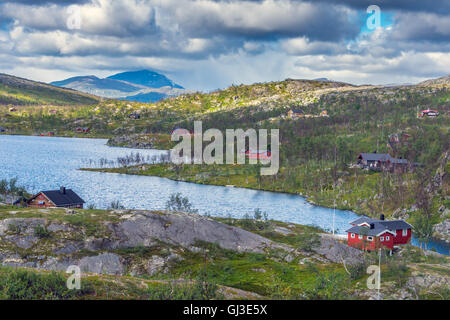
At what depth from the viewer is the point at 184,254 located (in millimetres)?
72125

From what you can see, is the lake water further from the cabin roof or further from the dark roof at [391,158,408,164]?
the dark roof at [391,158,408,164]

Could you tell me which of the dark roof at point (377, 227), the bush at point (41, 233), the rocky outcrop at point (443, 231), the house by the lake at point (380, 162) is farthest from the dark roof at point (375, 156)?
the bush at point (41, 233)

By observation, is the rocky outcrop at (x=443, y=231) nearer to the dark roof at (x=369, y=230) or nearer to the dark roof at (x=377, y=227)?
the dark roof at (x=377, y=227)

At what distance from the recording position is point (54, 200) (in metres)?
102

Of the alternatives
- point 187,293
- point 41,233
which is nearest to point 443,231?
point 41,233

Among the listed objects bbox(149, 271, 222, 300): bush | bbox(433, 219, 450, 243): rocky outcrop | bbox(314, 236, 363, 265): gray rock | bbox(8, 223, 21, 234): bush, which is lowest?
bbox(433, 219, 450, 243): rocky outcrop

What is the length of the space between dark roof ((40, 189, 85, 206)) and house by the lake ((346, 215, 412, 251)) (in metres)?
66.3

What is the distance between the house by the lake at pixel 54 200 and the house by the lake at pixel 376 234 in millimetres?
66214

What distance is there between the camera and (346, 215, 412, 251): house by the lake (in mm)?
90875

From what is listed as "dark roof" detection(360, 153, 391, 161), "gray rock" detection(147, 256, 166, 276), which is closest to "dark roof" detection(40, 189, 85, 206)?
"gray rock" detection(147, 256, 166, 276)

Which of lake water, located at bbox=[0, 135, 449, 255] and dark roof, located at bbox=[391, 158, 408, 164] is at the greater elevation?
dark roof, located at bbox=[391, 158, 408, 164]

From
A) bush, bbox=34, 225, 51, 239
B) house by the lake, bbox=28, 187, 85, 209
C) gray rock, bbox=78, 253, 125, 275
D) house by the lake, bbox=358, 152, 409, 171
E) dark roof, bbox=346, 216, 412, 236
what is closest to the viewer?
gray rock, bbox=78, 253, 125, 275

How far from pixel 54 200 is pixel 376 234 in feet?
244
